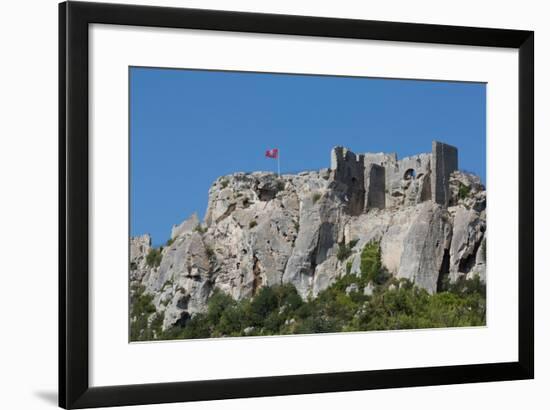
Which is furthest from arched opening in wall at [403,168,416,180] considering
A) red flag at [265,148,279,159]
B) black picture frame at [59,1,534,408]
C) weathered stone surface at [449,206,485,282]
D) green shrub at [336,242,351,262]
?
red flag at [265,148,279,159]

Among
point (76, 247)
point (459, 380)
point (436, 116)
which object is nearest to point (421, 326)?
point (459, 380)

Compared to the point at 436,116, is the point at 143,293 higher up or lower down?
lower down

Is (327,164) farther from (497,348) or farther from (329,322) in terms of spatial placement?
(497,348)

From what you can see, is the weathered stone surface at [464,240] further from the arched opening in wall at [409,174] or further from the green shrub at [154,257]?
the green shrub at [154,257]

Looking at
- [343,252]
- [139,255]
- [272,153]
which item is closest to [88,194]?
[139,255]

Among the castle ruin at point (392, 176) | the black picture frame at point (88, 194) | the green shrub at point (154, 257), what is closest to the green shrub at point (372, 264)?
the castle ruin at point (392, 176)

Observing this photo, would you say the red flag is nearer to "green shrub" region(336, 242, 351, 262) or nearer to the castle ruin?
the castle ruin
